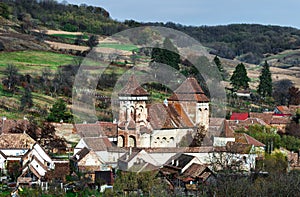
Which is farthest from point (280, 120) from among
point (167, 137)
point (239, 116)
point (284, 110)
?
point (167, 137)

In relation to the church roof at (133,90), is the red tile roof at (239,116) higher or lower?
lower

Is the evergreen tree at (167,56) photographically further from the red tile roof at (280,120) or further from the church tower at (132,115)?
the church tower at (132,115)

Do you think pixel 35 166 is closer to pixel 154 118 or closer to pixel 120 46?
Result: pixel 154 118

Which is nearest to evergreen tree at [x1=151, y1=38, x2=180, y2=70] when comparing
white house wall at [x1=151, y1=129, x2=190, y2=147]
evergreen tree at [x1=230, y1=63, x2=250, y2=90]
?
evergreen tree at [x1=230, y1=63, x2=250, y2=90]

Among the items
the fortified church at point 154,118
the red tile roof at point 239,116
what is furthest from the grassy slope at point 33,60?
the fortified church at point 154,118

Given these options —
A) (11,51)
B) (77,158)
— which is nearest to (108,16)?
(11,51)

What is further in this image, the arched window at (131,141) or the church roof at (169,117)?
the church roof at (169,117)

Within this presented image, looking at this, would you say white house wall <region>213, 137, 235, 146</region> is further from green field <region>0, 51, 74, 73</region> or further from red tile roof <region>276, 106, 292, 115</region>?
green field <region>0, 51, 74, 73</region>

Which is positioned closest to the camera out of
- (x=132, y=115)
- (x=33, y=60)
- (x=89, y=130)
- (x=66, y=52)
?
(x=132, y=115)
